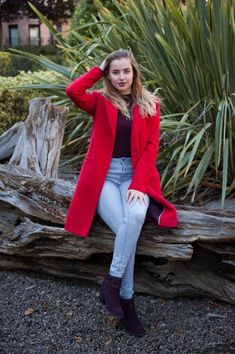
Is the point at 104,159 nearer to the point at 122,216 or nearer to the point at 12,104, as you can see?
the point at 122,216

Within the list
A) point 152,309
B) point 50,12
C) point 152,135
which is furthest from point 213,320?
point 50,12

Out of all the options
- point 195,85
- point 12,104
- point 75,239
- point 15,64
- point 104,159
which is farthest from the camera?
point 15,64

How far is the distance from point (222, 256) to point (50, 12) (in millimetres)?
32218

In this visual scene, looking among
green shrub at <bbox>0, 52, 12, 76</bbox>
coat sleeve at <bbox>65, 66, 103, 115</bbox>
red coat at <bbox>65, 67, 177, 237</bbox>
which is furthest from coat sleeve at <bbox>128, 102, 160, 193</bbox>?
green shrub at <bbox>0, 52, 12, 76</bbox>

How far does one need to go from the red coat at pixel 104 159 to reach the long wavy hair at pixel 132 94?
3 cm

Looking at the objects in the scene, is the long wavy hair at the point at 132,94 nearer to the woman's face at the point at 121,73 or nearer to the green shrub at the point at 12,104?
the woman's face at the point at 121,73

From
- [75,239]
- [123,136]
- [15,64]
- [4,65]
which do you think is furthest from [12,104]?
[15,64]

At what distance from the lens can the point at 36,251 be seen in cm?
362

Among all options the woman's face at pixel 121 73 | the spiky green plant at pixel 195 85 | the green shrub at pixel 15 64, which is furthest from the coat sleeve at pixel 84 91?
the green shrub at pixel 15 64

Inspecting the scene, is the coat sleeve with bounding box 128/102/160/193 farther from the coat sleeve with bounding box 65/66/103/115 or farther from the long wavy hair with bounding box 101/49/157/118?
the coat sleeve with bounding box 65/66/103/115

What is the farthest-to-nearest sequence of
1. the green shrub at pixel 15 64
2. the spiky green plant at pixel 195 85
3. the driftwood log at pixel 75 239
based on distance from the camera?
the green shrub at pixel 15 64
the spiky green plant at pixel 195 85
the driftwood log at pixel 75 239

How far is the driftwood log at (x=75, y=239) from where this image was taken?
10.3ft

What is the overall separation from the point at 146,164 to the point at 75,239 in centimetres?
77

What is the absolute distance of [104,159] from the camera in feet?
9.89
